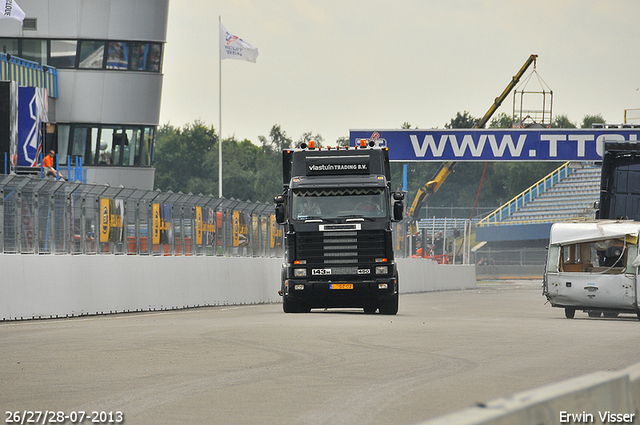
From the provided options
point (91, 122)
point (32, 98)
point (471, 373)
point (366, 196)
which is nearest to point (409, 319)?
point (366, 196)

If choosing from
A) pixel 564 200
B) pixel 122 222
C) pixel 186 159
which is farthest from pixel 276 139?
pixel 122 222

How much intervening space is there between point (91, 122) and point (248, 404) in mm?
41889

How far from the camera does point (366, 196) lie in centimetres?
2041

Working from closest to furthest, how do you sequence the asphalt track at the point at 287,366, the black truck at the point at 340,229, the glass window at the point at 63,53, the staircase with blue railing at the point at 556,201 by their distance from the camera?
the asphalt track at the point at 287,366, the black truck at the point at 340,229, the glass window at the point at 63,53, the staircase with blue railing at the point at 556,201

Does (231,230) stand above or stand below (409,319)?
above

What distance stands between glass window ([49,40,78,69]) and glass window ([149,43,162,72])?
12.0 feet

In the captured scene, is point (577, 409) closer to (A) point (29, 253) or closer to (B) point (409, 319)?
(B) point (409, 319)

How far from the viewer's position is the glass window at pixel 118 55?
48156mm

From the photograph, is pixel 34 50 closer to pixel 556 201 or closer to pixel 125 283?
pixel 125 283

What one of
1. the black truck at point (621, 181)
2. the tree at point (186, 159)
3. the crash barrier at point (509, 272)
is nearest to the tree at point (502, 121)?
the tree at point (186, 159)

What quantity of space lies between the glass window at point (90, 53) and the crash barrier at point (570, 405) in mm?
45247

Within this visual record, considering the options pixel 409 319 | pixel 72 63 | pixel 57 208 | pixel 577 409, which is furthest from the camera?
pixel 72 63

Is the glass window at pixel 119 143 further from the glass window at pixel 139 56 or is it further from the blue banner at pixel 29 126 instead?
the blue banner at pixel 29 126

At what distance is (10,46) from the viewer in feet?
155
